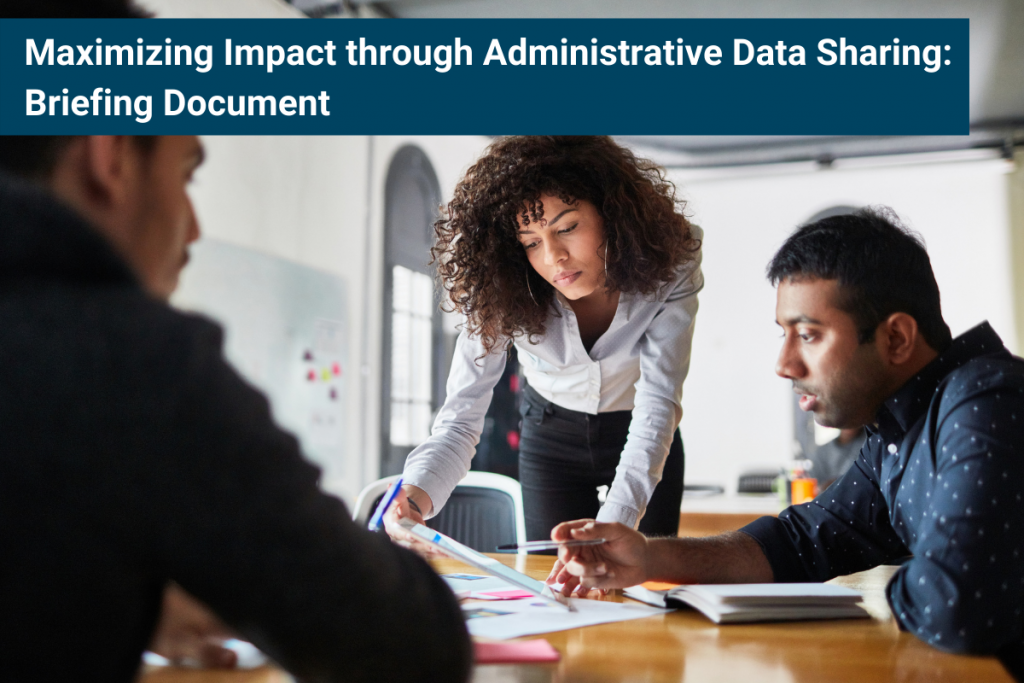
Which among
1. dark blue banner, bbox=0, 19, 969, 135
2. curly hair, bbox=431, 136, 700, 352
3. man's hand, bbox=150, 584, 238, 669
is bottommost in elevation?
man's hand, bbox=150, 584, 238, 669

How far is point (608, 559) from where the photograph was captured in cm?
125

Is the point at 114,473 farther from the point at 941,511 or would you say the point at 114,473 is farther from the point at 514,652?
the point at 941,511

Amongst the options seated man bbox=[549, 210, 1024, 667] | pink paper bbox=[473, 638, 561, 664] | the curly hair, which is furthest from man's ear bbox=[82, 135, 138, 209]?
the curly hair

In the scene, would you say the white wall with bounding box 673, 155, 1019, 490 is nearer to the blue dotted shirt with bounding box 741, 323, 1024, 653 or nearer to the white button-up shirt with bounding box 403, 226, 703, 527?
the white button-up shirt with bounding box 403, 226, 703, 527

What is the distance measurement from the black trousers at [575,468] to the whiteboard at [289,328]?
1247 millimetres

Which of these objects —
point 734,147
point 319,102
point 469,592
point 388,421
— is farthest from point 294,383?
point 734,147

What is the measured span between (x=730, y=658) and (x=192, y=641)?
52cm

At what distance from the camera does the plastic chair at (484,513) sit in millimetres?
2100

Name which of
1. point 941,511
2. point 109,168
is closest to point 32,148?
point 109,168

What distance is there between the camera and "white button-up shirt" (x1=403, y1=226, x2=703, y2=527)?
1656 mm

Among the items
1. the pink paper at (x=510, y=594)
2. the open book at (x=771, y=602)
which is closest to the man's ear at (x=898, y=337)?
the open book at (x=771, y=602)

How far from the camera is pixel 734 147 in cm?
664

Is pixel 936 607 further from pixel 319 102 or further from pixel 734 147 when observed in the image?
pixel 734 147

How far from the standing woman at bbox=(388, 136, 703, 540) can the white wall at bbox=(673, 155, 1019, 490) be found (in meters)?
4.88
